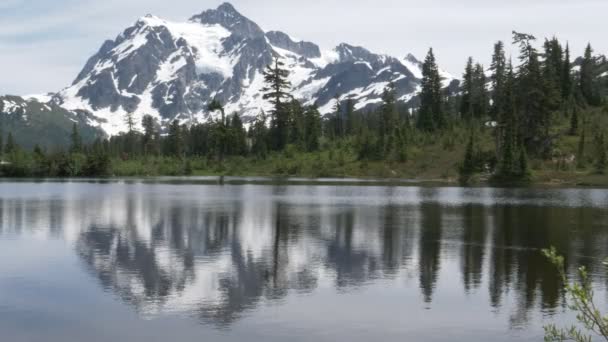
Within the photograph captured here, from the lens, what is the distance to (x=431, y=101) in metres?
162

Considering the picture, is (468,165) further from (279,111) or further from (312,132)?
(279,111)

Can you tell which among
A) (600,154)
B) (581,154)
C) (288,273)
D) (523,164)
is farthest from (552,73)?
(288,273)

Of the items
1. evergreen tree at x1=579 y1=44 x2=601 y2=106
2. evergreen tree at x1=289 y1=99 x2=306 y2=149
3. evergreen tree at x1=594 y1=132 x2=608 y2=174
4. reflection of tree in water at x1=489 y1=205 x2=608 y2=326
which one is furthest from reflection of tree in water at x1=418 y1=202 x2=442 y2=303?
evergreen tree at x1=579 y1=44 x2=601 y2=106

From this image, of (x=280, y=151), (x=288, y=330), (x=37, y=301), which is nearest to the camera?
(x=288, y=330)

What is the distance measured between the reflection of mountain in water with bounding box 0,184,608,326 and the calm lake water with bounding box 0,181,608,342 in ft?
0.47

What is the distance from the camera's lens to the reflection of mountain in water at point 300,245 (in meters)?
29.0

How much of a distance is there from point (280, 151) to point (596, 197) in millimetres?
93908

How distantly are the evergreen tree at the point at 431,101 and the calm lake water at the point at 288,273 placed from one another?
93.6 metres

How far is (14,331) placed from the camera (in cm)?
2267

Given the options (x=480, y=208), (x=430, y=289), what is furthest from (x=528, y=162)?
(x=430, y=289)

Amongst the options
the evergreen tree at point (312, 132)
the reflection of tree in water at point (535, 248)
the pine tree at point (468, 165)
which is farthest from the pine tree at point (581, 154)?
the evergreen tree at point (312, 132)

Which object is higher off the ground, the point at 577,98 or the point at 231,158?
the point at 577,98

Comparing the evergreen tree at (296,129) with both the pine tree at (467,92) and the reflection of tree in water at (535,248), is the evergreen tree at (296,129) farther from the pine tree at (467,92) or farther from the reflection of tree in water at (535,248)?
the reflection of tree in water at (535,248)

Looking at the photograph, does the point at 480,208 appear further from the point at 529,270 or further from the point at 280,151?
the point at 280,151
